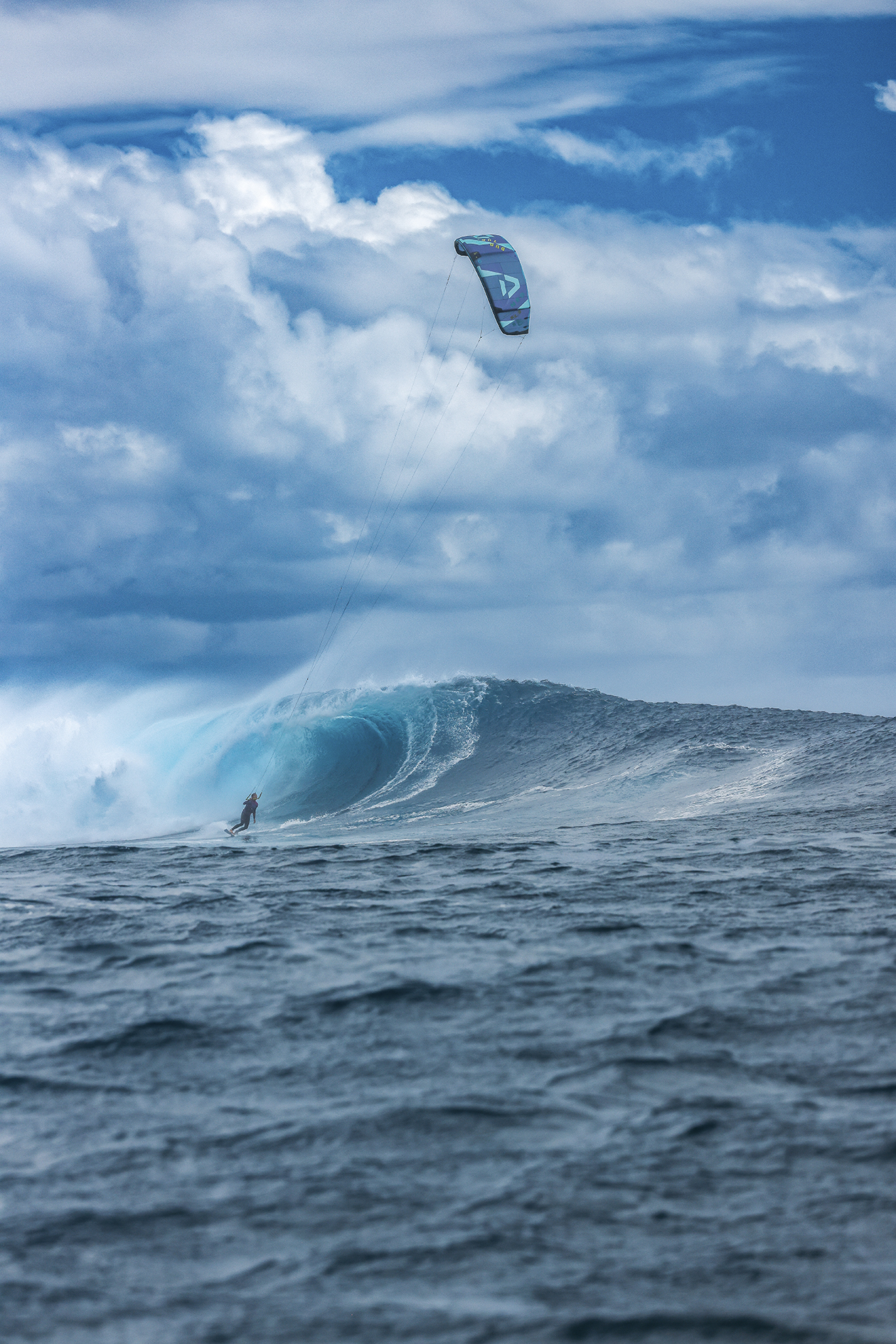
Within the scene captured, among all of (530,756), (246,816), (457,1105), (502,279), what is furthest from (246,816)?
(457,1105)

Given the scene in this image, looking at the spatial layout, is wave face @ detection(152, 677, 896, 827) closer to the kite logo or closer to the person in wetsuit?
the person in wetsuit

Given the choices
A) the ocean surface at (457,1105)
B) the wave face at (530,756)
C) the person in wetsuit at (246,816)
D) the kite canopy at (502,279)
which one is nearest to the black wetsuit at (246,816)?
the person in wetsuit at (246,816)

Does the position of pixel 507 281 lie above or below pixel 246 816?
above

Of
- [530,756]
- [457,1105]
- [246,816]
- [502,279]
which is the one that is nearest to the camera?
[457,1105]

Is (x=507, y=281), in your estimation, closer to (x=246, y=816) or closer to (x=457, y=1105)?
(x=246, y=816)

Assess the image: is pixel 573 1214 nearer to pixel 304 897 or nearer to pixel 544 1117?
pixel 544 1117

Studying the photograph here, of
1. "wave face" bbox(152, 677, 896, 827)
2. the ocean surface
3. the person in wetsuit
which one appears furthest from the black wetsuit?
the ocean surface

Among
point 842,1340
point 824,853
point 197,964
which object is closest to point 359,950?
point 197,964
